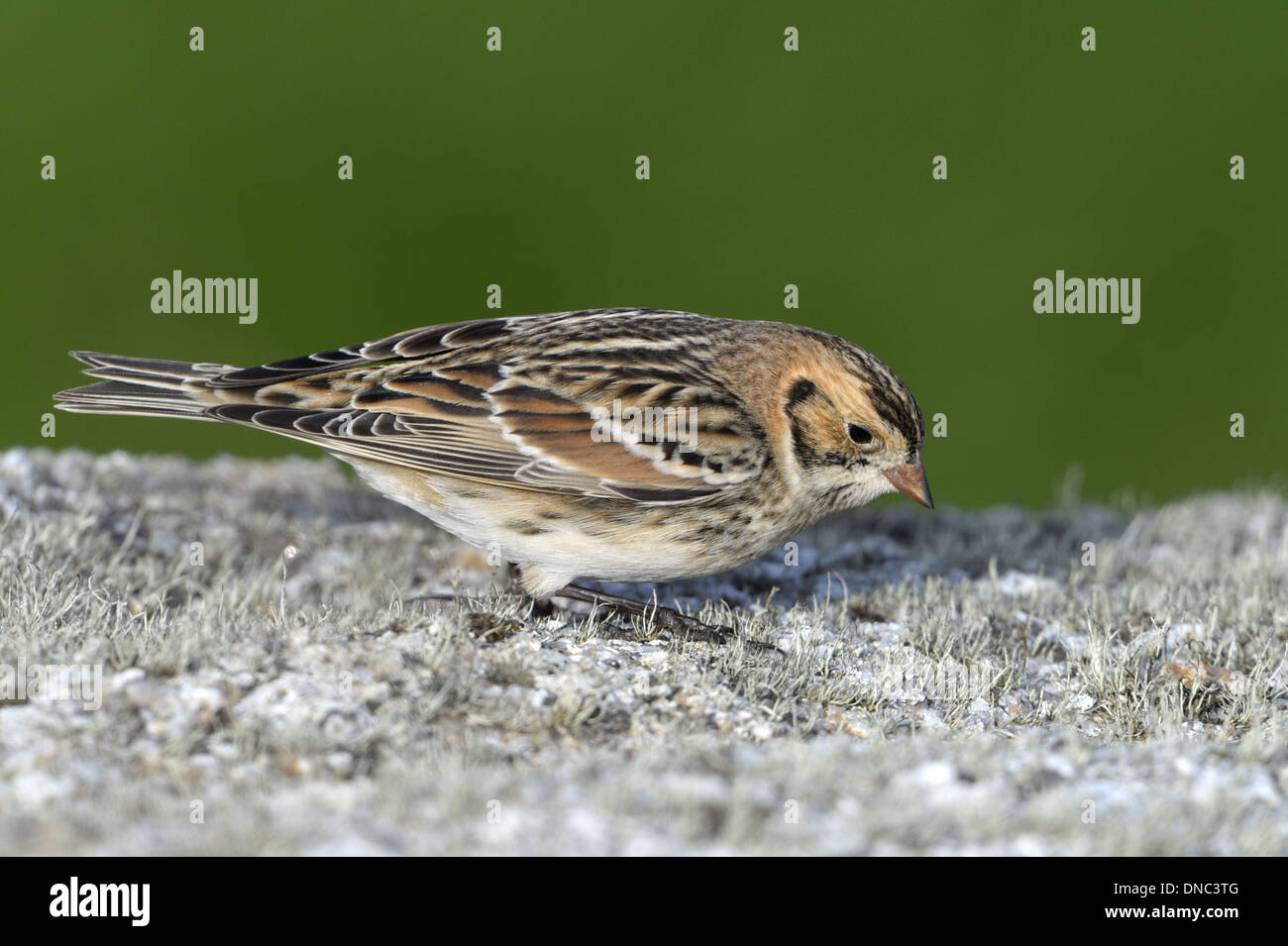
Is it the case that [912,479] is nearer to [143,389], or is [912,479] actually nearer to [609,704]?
[609,704]

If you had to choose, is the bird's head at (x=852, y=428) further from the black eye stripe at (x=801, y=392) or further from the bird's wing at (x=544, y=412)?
the bird's wing at (x=544, y=412)

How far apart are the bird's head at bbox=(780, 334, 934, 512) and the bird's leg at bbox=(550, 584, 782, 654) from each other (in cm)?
99

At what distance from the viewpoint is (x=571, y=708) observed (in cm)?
541

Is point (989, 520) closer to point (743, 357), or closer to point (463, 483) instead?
point (743, 357)

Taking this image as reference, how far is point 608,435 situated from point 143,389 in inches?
114

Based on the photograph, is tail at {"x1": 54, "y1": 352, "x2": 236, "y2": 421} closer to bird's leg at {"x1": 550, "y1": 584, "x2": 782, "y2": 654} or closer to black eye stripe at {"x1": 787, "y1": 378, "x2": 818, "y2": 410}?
bird's leg at {"x1": 550, "y1": 584, "x2": 782, "y2": 654}

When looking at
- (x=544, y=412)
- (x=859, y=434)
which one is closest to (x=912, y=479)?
(x=859, y=434)

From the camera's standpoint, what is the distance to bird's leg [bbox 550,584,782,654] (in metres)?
6.60

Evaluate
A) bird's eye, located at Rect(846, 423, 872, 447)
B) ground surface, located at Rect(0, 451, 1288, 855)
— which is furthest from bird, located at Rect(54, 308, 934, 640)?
ground surface, located at Rect(0, 451, 1288, 855)

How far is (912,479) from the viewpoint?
6836 millimetres

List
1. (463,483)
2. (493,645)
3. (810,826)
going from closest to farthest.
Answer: (810,826)
(493,645)
(463,483)

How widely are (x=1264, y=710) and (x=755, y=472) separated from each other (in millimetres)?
2849

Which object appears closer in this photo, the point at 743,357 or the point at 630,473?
the point at 630,473

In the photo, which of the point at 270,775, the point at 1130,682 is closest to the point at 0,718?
the point at 270,775
